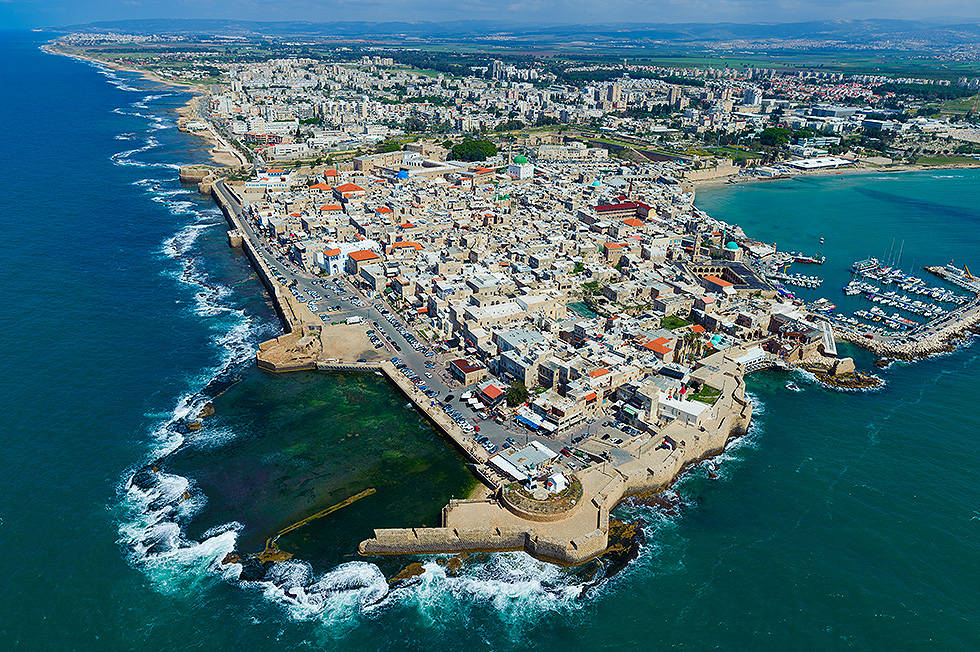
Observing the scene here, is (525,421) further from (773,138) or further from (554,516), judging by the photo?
(773,138)

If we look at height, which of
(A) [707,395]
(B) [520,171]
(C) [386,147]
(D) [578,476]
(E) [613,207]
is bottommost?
(D) [578,476]

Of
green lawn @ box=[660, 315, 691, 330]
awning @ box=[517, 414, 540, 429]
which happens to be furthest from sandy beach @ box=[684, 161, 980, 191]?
awning @ box=[517, 414, 540, 429]

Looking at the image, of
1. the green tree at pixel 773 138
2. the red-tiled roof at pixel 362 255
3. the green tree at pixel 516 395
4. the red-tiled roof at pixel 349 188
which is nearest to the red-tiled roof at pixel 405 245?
the red-tiled roof at pixel 362 255

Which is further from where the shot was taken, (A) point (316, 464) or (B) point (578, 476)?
(A) point (316, 464)

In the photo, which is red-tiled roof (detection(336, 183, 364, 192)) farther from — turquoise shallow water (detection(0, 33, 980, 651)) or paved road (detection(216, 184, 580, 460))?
turquoise shallow water (detection(0, 33, 980, 651))

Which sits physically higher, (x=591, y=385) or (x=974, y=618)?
(x=591, y=385)

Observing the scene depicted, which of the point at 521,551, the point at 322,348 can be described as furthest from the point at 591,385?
the point at 322,348

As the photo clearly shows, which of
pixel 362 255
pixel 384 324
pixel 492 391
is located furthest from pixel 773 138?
pixel 492 391

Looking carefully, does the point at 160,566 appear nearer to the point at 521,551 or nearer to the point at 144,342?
the point at 521,551
